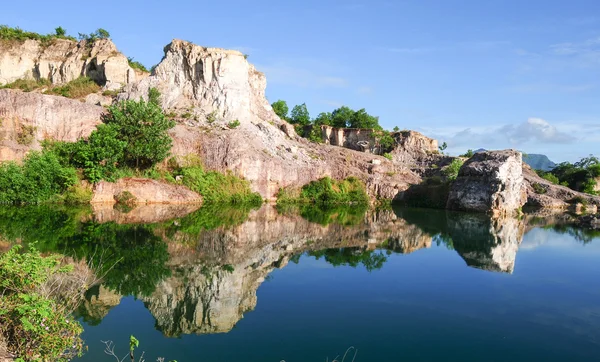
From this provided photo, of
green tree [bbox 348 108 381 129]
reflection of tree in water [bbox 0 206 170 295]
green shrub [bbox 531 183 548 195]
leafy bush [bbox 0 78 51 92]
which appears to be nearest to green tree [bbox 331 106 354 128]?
green tree [bbox 348 108 381 129]

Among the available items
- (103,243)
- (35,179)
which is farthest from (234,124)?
(103,243)

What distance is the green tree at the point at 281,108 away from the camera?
84750mm

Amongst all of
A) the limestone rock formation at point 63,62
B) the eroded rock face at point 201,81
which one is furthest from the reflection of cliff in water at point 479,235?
the limestone rock formation at point 63,62

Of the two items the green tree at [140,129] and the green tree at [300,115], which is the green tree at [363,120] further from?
the green tree at [140,129]

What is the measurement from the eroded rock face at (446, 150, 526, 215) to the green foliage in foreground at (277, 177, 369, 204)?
33.7 feet

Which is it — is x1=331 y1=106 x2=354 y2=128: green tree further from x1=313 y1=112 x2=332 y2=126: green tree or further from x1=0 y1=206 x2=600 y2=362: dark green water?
x1=0 y1=206 x2=600 y2=362: dark green water

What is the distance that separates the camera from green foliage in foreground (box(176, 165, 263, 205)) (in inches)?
1578

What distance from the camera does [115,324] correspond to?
10.3 m

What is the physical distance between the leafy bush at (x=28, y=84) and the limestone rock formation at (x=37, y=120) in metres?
17.6

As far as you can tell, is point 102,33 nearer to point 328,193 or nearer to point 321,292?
point 328,193

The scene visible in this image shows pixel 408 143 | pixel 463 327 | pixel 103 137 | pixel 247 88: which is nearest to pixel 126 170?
pixel 103 137

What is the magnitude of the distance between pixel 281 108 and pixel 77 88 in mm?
41606

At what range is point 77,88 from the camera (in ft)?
163

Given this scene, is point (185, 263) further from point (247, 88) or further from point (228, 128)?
point (247, 88)
